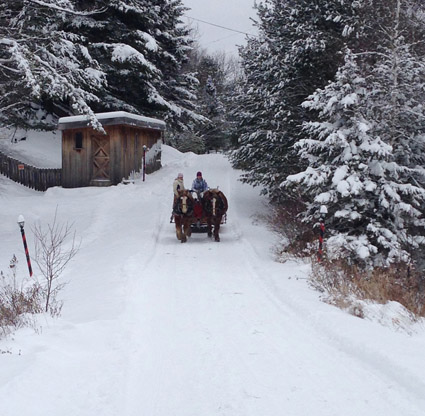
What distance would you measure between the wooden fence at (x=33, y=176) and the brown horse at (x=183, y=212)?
12.2 m

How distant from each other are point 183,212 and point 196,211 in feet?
2.53

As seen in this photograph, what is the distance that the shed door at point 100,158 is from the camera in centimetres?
2241

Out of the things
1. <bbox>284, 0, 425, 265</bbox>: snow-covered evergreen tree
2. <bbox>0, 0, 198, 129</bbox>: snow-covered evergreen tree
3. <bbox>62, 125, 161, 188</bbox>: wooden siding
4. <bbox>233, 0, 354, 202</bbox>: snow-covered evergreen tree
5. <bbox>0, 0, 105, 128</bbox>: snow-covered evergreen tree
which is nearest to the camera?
<bbox>284, 0, 425, 265</bbox>: snow-covered evergreen tree

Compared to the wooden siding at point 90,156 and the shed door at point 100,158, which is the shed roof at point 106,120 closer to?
the wooden siding at point 90,156

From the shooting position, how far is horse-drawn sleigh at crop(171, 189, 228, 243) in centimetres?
1330

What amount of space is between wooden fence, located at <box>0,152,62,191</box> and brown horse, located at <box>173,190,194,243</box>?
1224cm

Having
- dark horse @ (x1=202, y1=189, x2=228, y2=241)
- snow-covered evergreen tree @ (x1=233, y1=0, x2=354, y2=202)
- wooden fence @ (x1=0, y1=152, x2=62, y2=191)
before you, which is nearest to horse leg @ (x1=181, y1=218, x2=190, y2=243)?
dark horse @ (x1=202, y1=189, x2=228, y2=241)

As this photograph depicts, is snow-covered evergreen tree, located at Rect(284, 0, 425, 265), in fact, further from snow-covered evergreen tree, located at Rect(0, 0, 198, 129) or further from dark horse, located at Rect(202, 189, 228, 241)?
snow-covered evergreen tree, located at Rect(0, 0, 198, 129)

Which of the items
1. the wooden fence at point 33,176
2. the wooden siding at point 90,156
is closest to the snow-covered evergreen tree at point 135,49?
the wooden siding at point 90,156

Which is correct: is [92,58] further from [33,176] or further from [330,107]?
[330,107]

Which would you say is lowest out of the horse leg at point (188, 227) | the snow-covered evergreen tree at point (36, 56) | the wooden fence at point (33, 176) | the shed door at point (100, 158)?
the horse leg at point (188, 227)

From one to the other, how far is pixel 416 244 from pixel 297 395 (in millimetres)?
7190

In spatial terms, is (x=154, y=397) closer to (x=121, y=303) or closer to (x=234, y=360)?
(x=234, y=360)

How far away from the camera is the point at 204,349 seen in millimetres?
5594
